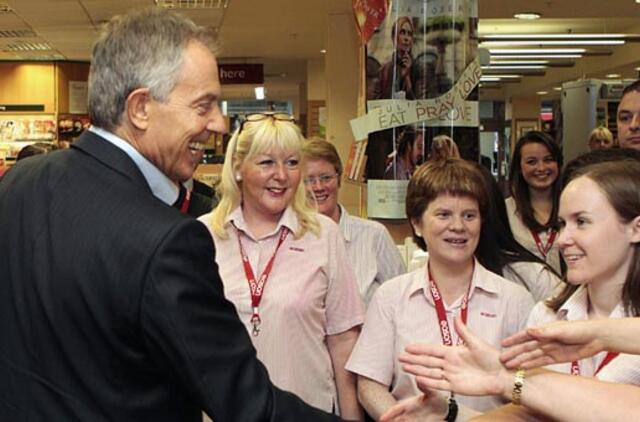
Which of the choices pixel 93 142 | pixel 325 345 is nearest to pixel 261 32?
pixel 325 345

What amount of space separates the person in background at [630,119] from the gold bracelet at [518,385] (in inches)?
98.3

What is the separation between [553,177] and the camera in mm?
4453

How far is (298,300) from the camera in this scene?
275 centimetres

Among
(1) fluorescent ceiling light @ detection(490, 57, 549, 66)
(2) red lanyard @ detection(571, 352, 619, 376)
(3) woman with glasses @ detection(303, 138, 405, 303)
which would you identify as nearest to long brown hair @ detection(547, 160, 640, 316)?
(2) red lanyard @ detection(571, 352, 619, 376)

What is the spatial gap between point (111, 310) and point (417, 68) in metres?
2.92

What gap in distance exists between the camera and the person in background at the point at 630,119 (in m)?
4.03

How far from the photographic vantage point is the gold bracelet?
180 cm

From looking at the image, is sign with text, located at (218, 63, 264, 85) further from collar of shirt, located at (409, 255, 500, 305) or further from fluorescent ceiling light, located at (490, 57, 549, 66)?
collar of shirt, located at (409, 255, 500, 305)

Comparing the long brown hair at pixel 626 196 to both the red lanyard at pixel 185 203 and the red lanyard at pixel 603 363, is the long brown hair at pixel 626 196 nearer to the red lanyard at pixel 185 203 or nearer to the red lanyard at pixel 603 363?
the red lanyard at pixel 603 363

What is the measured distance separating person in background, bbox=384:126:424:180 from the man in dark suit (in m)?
2.50

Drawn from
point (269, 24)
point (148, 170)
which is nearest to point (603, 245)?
point (148, 170)

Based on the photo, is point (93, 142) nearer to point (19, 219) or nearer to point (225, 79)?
point (19, 219)

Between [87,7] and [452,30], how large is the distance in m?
5.01

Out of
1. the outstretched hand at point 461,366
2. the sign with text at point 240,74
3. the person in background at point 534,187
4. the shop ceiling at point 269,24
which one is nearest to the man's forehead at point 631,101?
the person in background at point 534,187
